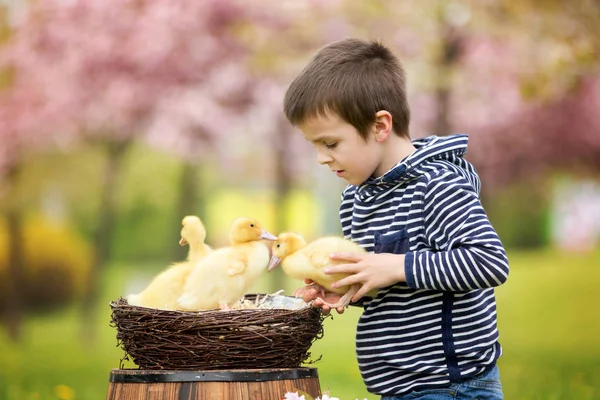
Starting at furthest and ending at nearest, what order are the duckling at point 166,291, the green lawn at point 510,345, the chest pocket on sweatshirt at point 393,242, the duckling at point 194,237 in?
the green lawn at point 510,345
the duckling at point 194,237
the duckling at point 166,291
the chest pocket on sweatshirt at point 393,242

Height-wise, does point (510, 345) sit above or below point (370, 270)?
above

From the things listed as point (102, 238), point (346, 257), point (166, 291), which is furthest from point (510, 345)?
point (346, 257)

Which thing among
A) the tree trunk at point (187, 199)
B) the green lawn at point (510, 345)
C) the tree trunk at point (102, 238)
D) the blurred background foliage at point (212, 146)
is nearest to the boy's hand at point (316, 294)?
the green lawn at point (510, 345)

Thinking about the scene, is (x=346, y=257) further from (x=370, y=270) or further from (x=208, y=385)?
(x=208, y=385)

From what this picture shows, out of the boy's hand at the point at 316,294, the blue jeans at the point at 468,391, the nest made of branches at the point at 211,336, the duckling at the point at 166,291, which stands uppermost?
the duckling at the point at 166,291

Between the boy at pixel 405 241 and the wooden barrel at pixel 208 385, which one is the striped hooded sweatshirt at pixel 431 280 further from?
the wooden barrel at pixel 208 385

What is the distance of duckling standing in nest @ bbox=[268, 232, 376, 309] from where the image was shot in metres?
2.25

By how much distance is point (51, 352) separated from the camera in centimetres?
691

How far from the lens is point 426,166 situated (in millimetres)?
2371

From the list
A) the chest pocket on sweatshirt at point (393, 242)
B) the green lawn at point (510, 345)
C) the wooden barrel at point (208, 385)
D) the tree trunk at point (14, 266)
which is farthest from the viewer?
the tree trunk at point (14, 266)

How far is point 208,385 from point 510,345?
5575mm

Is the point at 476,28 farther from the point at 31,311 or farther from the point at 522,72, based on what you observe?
the point at 31,311

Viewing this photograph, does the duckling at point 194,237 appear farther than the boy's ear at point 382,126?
Yes

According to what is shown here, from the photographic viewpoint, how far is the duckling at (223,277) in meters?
2.39
